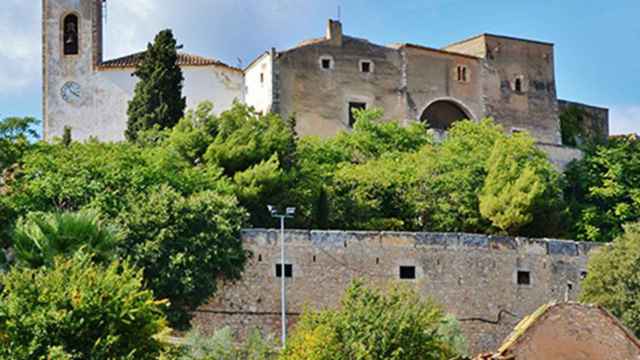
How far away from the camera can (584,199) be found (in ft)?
197

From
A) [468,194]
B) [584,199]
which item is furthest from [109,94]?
[584,199]

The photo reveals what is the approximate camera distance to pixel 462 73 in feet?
209

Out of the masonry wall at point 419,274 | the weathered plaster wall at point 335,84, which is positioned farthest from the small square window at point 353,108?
the masonry wall at point 419,274

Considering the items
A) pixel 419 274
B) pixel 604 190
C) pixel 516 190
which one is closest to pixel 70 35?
pixel 516 190

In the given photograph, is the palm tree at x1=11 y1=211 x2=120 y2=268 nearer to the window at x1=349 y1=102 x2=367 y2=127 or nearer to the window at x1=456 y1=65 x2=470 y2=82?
the window at x1=349 y1=102 x2=367 y2=127

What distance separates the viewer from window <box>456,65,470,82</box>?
208 feet

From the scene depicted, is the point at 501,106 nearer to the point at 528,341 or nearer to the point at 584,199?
the point at 584,199

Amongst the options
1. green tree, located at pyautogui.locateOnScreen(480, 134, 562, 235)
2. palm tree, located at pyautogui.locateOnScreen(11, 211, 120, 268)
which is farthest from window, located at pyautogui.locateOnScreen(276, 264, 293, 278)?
green tree, located at pyautogui.locateOnScreen(480, 134, 562, 235)

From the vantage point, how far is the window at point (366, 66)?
200ft

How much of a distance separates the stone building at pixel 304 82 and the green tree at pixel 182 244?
46.6ft

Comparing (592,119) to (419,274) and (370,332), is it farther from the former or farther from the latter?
(370,332)

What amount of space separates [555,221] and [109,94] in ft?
59.9

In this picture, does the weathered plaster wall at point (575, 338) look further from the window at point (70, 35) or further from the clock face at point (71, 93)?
the window at point (70, 35)

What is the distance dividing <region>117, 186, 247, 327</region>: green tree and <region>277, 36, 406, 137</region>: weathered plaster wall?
14.4 m
